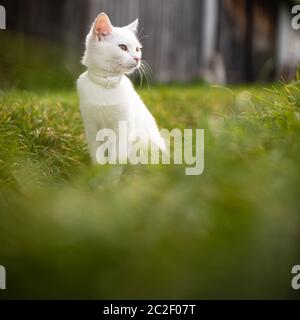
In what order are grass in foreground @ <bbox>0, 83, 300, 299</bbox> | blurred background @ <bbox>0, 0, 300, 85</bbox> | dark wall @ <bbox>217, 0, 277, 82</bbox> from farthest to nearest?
1. dark wall @ <bbox>217, 0, 277, 82</bbox>
2. blurred background @ <bbox>0, 0, 300, 85</bbox>
3. grass in foreground @ <bbox>0, 83, 300, 299</bbox>

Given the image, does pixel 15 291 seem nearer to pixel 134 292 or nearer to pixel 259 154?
pixel 134 292

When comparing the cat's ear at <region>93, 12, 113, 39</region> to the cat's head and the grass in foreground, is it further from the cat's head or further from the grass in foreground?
the grass in foreground

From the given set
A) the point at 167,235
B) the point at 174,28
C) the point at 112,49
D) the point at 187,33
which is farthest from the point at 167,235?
the point at 187,33

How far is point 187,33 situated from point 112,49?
19.0 feet

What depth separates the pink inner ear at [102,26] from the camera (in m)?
→ 2.43

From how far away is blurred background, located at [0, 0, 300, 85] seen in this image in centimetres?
627

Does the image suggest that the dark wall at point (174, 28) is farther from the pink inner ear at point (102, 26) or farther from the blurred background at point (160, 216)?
the blurred background at point (160, 216)

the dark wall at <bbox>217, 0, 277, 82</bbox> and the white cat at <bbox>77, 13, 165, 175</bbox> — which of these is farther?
the dark wall at <bbox>217, 0, 277, 82</bbox>

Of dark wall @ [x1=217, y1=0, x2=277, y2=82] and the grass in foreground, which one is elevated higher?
dark wall @ [x1=217, y1=0, x2=277, y2=82]

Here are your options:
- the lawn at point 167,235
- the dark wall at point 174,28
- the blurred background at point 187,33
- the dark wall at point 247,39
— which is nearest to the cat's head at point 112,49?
the lawn at point 167,235

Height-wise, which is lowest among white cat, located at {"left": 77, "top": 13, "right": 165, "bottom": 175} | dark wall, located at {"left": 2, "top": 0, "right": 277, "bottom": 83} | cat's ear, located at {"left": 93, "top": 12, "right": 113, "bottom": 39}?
white cat, located at {"left": 77, "top": 13, "right": 165, "bottom": 175}

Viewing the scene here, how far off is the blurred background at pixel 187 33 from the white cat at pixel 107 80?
1.63m

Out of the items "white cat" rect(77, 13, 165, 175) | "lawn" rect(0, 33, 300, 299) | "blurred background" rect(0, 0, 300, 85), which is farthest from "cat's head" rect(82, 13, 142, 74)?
"blurred background" rect(0, 0, 300, 85)

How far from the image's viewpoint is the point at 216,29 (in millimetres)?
8758
